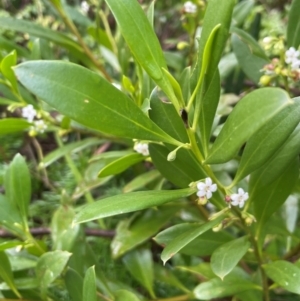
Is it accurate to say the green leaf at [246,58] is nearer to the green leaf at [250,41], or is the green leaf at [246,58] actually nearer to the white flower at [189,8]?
the green leaf at [250,41]

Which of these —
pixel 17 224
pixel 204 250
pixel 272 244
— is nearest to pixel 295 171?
pixel 204 250

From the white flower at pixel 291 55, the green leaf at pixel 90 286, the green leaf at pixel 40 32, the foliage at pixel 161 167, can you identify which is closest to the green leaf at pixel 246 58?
the foliage at pixel 161 167

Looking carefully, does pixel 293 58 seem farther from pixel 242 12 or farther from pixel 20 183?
pixel 20 183

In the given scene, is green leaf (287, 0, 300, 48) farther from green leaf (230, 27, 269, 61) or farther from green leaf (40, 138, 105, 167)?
green leaf (40, 138, 105, 167)

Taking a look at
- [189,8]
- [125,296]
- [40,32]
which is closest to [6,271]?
[125,296]

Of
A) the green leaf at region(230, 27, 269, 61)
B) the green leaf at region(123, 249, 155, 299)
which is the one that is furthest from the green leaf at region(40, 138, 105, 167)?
the green leaf at region(230, 27, 269, 61)
